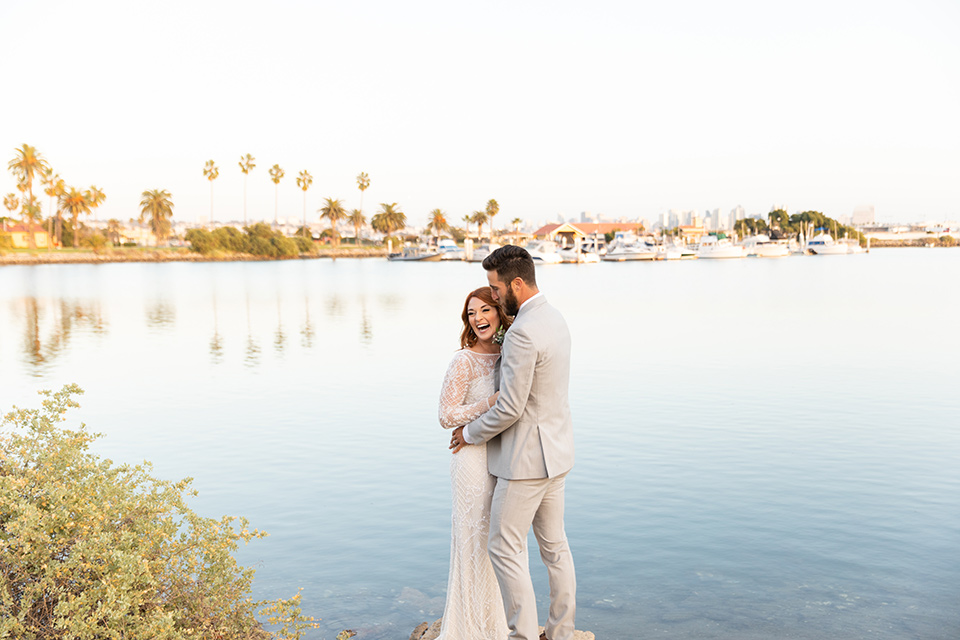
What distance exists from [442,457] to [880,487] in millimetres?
5718

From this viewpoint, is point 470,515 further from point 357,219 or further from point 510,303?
point 357,219

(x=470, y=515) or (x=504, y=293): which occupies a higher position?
(x=504, y=293)

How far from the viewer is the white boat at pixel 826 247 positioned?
147 meters

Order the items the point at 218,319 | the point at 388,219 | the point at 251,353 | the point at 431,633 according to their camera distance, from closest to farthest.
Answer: the point at 431,633 → the point at 251,353 → the point at 218,319 → the point at 388,219

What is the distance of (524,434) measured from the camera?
4.65m

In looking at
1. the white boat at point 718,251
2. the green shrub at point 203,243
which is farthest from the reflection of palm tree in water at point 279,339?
the white boat at point 718,251

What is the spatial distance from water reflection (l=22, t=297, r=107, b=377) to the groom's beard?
1908 cm

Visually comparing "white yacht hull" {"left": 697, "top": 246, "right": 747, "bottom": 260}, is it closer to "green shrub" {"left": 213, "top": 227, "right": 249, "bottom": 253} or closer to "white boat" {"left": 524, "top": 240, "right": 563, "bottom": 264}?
"white boat" {"left": 524, "top": 240, "right": 563, "bottom": 264}

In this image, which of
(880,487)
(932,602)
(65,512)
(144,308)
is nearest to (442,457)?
(880,487)

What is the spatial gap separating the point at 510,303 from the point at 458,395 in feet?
2.11

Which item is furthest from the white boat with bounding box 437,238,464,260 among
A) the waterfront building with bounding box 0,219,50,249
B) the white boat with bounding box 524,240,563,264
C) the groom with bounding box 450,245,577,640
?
the groom with bounding box 450,245,577,640

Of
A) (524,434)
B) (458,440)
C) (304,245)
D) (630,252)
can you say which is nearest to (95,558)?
(458,440)

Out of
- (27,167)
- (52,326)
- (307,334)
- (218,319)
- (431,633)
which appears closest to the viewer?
(431,633)

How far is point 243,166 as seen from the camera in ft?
488
